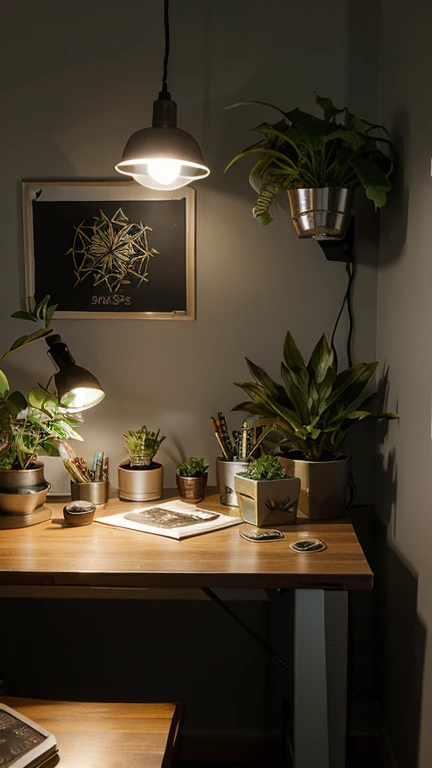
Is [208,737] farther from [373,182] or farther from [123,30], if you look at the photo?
[123,30]

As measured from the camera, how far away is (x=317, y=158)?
1.86 meters

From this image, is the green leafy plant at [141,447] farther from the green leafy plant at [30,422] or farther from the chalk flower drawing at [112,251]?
the chalk flower drawing at [112,251]

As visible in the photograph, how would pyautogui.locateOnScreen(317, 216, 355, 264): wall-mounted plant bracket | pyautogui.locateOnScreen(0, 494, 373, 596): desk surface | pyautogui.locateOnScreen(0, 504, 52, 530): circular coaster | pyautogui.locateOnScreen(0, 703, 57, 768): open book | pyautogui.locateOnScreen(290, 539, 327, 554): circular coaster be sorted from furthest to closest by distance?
pyautogui.locateOnScreen(317, 216, 355, 264): wall-mounted plant bracket
pyautogui.locateOnScreen(0, 504, 52, 530): circular coaster
pyautogui.locateOnScreen(290, 539, 327, 554): circular coaster
pyautogui.locateOnScreen(0, 494, 373, 596): desk surface
pyautogui.locateOnScreen(0, 703, 57, 768): open book

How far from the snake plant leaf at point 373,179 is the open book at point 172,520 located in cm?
91

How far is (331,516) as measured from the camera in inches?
74.4

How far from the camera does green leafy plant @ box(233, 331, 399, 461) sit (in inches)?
74.2

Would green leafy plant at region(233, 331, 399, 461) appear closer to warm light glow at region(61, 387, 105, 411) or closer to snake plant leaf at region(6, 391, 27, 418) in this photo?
warm light glow at region(61, 387, 105, 411)

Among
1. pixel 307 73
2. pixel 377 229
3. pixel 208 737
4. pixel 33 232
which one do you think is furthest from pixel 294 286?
pixel 208 737

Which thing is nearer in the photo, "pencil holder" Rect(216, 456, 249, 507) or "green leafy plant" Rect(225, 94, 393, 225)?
"green leafy plant" Rect(225, 94, 393, 225)

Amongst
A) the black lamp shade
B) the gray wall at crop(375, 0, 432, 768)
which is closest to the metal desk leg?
the gray wall at crop(375, 0, 432, 768)

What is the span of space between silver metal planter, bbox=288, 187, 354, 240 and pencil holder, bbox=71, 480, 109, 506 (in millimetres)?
909

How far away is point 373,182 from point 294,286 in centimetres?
47

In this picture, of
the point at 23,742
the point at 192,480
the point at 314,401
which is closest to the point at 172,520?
the point at 192,480

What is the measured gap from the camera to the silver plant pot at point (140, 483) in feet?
6.68
